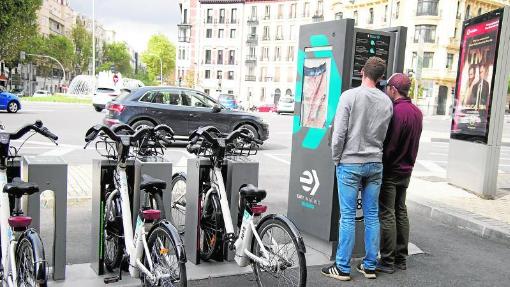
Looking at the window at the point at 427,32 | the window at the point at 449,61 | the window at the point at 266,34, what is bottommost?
the window at the point at 449,61

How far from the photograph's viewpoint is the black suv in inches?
517

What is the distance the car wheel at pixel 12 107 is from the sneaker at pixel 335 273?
853 inches

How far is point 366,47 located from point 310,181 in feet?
5.01

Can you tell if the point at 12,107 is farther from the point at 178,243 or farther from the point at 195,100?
the point at 178,243

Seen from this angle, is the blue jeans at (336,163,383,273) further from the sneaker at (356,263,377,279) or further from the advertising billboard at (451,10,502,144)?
the advertising billboard at (451,10,502,144)

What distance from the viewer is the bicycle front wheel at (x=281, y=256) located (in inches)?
146

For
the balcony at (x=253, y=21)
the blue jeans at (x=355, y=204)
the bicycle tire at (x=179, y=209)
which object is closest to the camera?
the blue jeans at (x=355, y=204)

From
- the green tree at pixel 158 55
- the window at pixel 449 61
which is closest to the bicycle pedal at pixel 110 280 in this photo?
the window at pixel 449 61

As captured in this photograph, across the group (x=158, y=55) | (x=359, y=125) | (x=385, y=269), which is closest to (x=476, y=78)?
(x=385, y=269)

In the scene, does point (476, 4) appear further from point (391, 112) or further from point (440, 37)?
point (391, 112)

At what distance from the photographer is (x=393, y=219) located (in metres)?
4.80

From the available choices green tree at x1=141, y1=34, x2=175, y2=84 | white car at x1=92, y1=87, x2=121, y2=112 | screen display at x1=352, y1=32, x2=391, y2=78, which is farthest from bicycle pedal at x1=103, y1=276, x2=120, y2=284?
green tree at x1=141, y1=34, x2=175, y2=84

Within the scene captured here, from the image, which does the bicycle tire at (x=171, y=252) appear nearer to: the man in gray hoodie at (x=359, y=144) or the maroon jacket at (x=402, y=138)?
the man in gray hoodie at (x=359, y=144)

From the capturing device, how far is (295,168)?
5.55 meters
